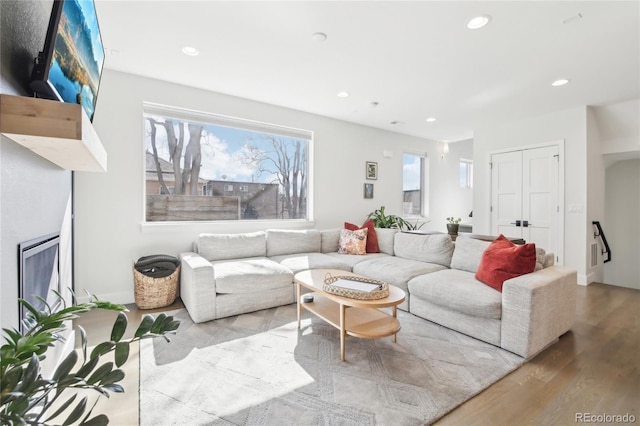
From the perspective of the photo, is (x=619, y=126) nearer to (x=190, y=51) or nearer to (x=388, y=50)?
(x=388, y=50)

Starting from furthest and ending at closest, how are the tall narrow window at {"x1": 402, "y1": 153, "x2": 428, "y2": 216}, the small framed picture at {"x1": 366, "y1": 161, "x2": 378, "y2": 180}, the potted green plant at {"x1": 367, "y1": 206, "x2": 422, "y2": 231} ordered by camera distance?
the tall narrow window at {"x1": 402, "y1": 153, "x2": 428, "y2": 216}, the small framed picture at {"x1": 366, "y1": 161, "x2": 378, "y2": 180}, the potted green plant at {"x1": 367, "y1": 206, "x2": 422, "y2": 231}

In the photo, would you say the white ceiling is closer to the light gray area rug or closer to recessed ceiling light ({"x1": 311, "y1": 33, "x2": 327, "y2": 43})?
recessed ceiling light ({"x1": 311, "y1": 33, "x2": 327, "y2": 43})

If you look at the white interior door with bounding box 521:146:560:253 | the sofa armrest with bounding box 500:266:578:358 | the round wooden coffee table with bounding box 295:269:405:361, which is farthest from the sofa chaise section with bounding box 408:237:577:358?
the white interior door with bounding box 521:146:560:253

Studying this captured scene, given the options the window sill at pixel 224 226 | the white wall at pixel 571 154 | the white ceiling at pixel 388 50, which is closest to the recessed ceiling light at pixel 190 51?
the white ceiling at pixel 388 50

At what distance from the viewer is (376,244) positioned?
165 inches

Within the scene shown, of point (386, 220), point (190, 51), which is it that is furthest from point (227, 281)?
point (386, 220)

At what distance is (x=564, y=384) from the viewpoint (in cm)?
184

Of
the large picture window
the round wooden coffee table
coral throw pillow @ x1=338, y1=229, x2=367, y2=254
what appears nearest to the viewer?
the round wooden coffee table

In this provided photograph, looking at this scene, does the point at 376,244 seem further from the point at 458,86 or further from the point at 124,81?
the point at 124,81

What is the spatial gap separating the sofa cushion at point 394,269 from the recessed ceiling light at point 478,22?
86.6 inches

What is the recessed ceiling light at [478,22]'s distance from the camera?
2.23 meters

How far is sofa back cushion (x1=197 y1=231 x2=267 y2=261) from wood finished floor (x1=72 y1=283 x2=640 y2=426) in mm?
977

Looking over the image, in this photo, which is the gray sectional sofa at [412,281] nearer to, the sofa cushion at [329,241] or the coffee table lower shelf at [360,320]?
the sofa cushion at [329,241]

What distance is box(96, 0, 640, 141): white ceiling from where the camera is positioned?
219 cm
